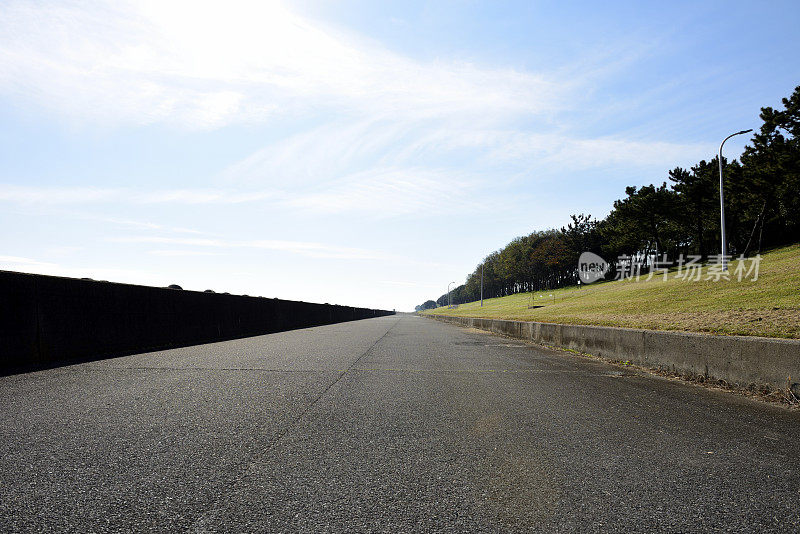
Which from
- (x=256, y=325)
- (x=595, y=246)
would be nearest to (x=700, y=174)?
(x=595, y=246)

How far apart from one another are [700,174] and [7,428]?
6682cm

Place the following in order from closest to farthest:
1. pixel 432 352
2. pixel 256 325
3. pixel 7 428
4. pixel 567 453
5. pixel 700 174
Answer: pixel 567 453, pixel 7 428, pixel 432 352, pixel 256 325, pixel 700 174

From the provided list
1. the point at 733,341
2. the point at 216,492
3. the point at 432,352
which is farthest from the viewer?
the point at 432,352

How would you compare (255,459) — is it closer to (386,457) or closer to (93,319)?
(386,457)

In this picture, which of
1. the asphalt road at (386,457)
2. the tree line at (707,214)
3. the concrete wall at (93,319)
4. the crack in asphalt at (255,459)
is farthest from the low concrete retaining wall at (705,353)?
the tree line at (707,214)

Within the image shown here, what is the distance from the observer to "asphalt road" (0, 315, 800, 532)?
7.72 ft

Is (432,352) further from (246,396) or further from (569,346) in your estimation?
(246,396)

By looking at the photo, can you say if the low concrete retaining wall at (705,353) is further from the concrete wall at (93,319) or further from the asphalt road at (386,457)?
the concrete wall at (93,319)

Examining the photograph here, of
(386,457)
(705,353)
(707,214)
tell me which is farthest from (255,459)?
(707,214)

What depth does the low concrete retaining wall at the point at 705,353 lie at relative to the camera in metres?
5.43

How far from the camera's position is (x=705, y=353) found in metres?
6.64

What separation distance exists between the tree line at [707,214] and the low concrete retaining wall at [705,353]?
40.5 metres

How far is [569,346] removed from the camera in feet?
38.6

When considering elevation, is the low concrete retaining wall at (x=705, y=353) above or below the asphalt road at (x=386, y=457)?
above
